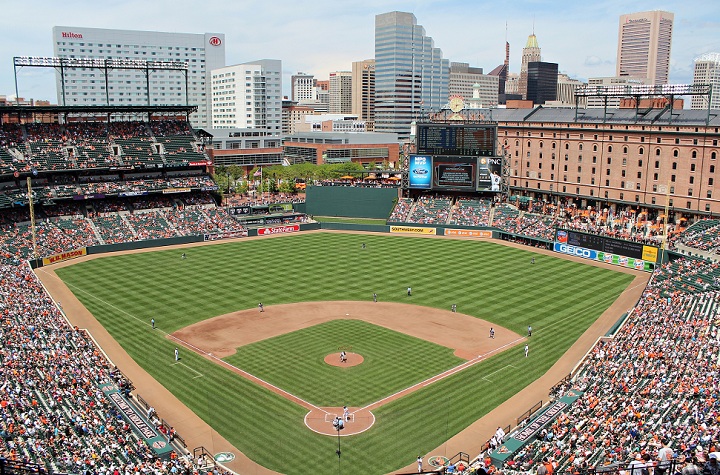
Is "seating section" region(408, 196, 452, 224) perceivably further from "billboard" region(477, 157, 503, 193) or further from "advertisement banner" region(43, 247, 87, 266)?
Result: "advertisement banner" region(43, 247, 87, 266)

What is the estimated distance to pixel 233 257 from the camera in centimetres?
6856

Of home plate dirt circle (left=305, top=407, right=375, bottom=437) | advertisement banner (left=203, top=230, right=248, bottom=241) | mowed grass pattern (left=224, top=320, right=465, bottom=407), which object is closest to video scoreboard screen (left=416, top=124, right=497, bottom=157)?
advertisement banner (left=203, top=230, right=248, bottom=241)

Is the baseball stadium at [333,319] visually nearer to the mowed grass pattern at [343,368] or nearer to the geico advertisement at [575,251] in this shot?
the mowed grass pattern at [343,368]

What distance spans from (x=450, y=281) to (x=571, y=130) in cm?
4053

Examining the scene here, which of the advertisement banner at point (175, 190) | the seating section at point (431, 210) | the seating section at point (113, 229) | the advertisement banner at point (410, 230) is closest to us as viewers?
the seating section at point (113, 229)

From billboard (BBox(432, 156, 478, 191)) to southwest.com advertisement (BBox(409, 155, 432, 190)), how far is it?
69cm

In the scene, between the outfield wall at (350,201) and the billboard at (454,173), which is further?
the outfield wall at (350,201)

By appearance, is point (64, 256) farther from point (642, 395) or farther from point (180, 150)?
point (642, 395)

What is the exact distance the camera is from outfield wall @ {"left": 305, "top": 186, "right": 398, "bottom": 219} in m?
92.9

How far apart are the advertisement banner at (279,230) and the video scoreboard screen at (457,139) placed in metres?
20.2

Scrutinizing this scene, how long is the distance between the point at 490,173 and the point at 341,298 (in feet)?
125

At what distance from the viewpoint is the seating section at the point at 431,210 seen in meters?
84.0

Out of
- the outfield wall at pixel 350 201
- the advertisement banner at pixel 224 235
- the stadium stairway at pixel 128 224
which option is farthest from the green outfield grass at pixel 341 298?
the outfield wall at pixel 350 201

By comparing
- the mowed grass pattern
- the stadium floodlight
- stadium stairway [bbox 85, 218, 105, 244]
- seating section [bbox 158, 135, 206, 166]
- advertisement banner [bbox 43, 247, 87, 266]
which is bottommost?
the mowed grass pattern
